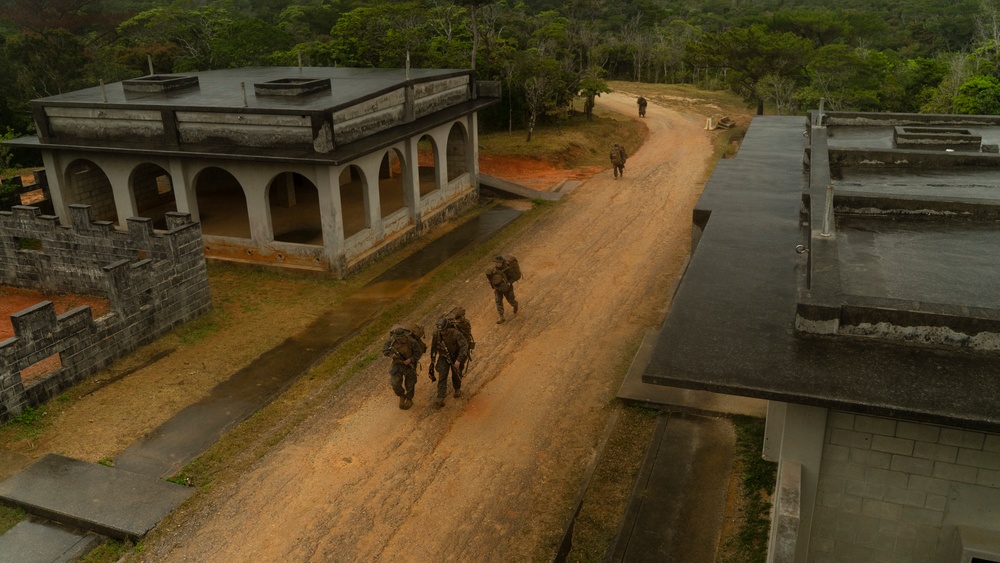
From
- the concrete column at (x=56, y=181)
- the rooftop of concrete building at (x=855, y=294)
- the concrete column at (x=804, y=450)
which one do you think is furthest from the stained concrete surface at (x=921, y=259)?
the concrete column at (x=56, y=181)

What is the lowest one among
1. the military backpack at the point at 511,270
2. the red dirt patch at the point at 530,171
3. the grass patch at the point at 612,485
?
the red dirt patch at the point at 530,171

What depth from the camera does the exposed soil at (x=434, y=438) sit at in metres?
9.88

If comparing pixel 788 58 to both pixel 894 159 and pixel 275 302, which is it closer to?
pixel 894 159

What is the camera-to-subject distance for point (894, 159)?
570 inches

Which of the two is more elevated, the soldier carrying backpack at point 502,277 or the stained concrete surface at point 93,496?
the soldier carrying backpack at point 502,277

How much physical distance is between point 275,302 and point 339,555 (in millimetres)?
9193

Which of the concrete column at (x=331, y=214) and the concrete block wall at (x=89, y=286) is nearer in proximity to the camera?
the concrete block wall at (x=89, y=286)

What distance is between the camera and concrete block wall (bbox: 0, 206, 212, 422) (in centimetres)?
1276

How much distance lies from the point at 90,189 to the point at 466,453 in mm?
16542

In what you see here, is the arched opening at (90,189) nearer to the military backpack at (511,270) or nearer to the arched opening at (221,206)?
the arched opening at (221,206)

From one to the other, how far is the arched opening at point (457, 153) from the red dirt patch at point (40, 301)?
40.9 feet

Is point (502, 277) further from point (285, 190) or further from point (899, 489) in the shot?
point (285, 190)

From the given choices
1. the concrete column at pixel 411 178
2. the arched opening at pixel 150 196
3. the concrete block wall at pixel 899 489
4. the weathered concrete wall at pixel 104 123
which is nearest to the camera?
the concrete block wall at pixel 899 489

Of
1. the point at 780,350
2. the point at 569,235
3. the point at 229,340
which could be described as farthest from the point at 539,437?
the point at 569,235
